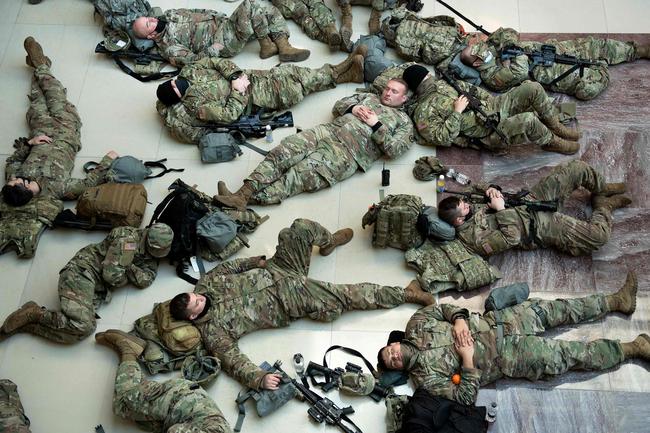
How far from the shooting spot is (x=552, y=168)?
7.14 m

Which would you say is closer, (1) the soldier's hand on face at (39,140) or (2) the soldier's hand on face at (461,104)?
(2) the soldier's hand on face at (461,104)

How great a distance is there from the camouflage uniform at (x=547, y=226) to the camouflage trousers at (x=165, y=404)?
2505 millimetres

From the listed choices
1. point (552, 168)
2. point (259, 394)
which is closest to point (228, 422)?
point (259, 394)

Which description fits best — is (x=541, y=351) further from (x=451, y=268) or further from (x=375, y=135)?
(x=375, y=135)

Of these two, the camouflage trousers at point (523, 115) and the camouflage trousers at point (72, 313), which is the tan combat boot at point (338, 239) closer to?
the camouflage trousers at point (523, 115)

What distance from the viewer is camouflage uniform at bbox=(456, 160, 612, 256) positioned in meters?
6.46

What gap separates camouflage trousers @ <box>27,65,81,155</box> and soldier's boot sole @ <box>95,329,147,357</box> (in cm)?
193

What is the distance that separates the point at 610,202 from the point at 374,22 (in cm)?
306

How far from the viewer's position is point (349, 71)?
7.76 metres

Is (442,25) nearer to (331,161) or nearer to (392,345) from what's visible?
(331,161)

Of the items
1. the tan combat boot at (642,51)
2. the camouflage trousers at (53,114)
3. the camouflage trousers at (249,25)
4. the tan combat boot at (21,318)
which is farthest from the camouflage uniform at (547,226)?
the camouflage trousers at (53,114)

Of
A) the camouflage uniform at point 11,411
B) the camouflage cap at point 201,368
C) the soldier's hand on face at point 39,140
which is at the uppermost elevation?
the soldier's hand on face at point 39,140

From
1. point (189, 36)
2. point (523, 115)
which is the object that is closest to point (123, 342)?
point (189, 36)

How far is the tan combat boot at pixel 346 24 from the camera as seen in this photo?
798 cm
